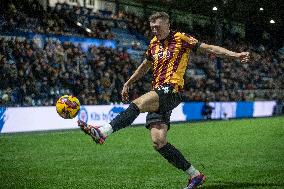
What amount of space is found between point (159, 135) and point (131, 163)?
3.07m

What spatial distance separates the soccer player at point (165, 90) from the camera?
604cm

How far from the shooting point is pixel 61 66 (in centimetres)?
2092

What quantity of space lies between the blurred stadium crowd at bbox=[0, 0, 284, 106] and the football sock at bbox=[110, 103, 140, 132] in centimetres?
1249

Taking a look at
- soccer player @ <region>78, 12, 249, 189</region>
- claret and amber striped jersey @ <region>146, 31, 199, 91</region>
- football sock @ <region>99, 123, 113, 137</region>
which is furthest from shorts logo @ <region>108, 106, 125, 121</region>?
football sock @ <region>99, 123, 113, 137</region>

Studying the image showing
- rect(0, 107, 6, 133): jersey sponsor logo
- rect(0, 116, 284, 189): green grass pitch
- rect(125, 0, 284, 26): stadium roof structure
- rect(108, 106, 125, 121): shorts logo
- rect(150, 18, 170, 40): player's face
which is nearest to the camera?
rect(150, 18, 170, 40): player's face

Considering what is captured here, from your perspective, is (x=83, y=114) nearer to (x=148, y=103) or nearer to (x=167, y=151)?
(x=167, y=151)

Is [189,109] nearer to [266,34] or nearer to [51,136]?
[51,136]

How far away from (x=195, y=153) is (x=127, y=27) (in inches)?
908

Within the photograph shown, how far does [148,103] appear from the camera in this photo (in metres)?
6.09

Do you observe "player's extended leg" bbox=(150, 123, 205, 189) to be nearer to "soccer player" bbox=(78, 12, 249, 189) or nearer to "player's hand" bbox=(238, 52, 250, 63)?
"soccer player" bbox=(78, 12, 249, 189)

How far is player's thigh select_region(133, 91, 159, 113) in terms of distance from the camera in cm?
606

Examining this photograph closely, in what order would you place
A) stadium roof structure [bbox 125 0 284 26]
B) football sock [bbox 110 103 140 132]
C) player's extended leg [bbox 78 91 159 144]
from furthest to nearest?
stadium roof structure [bbox 125 0 284 26]
football sock [bbox 110 103 140 132]
player's extended leg [bbox 78 91 159 144]

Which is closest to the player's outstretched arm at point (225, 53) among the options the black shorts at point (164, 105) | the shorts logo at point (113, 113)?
the black shorts at point (164, 105)

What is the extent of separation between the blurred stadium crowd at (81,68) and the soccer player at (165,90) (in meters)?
12.2
